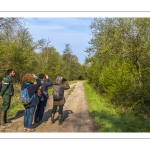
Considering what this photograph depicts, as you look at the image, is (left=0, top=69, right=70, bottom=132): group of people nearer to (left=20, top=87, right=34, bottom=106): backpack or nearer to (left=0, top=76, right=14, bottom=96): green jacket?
(left=0, top=76, right=14, bottom=96): green jacket

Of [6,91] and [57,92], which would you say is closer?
[6,91]

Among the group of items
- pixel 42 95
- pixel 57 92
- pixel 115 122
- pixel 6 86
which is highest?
pixel 6 86

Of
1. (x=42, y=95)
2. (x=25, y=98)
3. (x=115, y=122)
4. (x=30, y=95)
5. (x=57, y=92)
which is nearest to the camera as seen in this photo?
(x=25, y=98)

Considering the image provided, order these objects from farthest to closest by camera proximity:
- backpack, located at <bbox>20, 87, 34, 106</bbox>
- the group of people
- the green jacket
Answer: the green jacket
the group of people
backpack, located at <bbox>20, 87, 34, 106</bbox>

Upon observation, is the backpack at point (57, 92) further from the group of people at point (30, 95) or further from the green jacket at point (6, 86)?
the green jacket at point (6, 86)

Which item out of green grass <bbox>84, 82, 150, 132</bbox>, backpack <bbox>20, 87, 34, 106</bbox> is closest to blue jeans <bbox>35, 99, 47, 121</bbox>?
backpack <bbox>20, 87, 34, 106</bbox>

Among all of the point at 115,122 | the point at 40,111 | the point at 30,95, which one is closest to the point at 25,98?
the point at 30,95

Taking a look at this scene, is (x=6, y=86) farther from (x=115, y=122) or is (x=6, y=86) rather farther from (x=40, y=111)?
(x=115, y=122)

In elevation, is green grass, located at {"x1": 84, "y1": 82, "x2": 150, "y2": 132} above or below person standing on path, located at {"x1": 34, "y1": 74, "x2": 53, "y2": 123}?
below

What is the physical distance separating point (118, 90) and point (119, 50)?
3225mm

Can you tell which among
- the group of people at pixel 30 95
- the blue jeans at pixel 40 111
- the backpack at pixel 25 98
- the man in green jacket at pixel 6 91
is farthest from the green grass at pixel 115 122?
the man in green jacket at pixel 6 91
